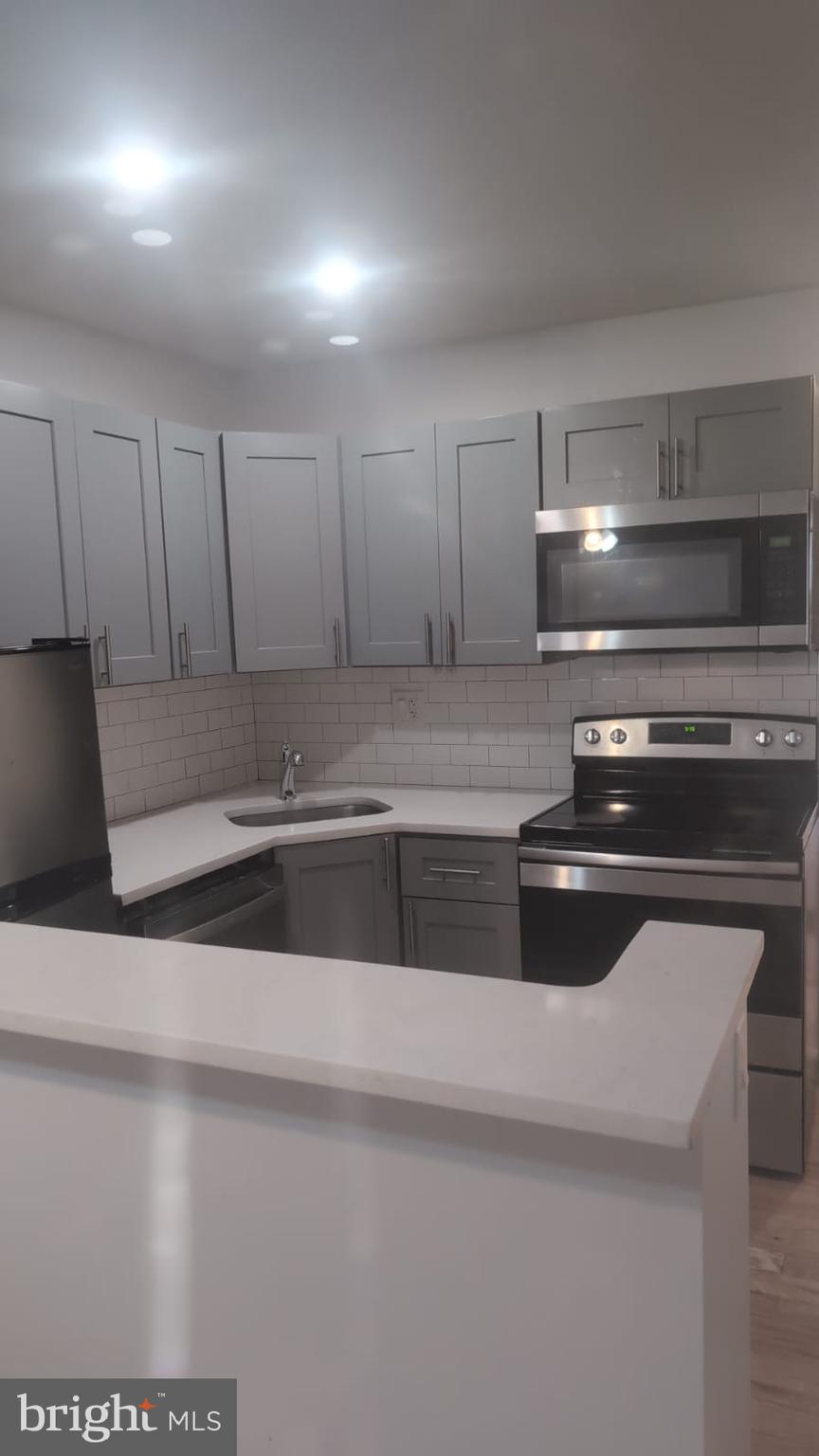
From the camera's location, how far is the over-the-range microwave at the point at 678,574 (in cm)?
284

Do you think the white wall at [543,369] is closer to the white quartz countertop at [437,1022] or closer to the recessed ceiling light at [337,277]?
the recessed ceiling light at [337,277]

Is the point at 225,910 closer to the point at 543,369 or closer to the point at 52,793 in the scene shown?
the point at 52,793

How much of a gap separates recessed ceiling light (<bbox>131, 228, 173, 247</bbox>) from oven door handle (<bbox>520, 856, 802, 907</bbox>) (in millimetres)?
1896

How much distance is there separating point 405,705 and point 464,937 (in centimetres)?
103

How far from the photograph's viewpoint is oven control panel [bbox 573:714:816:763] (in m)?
3.11

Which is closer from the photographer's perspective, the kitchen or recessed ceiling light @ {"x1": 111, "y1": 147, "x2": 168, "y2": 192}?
recessed ceiling light @ {"x1": 111, "y1": 147, "x2": 168, "y2": 192}

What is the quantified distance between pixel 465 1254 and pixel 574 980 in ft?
6.17

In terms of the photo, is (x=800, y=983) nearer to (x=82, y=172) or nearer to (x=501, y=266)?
(x=501, y=266)

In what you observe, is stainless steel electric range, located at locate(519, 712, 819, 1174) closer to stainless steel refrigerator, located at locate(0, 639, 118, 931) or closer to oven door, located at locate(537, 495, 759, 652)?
oven door, located at locate(537, 495, 759, 652)

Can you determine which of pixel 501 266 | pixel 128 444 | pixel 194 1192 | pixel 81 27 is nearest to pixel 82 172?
pixel 81 27

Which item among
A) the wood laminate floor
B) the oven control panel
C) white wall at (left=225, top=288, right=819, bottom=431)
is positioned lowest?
the wood laminate floor

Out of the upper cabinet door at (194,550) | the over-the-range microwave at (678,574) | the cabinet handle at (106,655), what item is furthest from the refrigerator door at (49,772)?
the over-the-range microwave at (678,574)

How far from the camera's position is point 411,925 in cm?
317

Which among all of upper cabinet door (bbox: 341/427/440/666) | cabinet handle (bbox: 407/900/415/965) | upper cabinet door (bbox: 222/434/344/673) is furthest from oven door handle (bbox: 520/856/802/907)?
upper cabinet door (bbox: 222/434/344/673)
